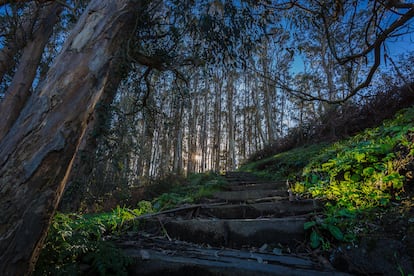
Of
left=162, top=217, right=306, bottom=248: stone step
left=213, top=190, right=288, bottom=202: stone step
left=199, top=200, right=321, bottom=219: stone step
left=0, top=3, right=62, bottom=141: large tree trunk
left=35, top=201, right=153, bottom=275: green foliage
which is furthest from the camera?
left=0, top=3, right=62, bottom=141: large tree trunk

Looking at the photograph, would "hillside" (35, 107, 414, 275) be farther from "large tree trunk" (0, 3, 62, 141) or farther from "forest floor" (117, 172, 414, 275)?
"large tree trunk" (0, 3, 62, 141)

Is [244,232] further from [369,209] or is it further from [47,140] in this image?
[47,140]

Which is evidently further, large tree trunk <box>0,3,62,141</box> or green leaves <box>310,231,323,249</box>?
large tree trunk <box>0,3,62,141</box>

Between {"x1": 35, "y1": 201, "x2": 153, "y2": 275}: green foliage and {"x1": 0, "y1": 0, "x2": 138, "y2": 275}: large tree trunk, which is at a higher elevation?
{"x1": 0, "y1": 0, "x2": 138, "y2": 275}: large tree trunk

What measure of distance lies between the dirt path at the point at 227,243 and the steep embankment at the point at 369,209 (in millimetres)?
158

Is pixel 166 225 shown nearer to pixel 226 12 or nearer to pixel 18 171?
pixel 18 171

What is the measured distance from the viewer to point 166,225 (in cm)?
207

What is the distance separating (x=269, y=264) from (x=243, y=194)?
6.17 ft

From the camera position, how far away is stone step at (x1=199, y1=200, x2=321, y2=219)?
223 centimetres

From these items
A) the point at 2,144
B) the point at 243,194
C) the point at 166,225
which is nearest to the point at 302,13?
the point at 243,194

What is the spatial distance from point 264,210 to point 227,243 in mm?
755

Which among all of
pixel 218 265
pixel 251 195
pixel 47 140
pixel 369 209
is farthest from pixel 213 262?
pixel 251 195

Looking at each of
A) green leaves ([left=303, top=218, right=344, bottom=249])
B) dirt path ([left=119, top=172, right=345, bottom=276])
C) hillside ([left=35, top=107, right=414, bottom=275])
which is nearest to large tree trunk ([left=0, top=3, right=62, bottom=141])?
hillside ([left=35, top=107, right=414, bottom=275])

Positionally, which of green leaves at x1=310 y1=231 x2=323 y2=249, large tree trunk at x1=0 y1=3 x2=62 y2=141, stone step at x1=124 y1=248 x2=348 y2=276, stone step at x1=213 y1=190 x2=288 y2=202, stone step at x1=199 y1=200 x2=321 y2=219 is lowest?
stone step at x1=124 y1=248 x2=348 y2=276
